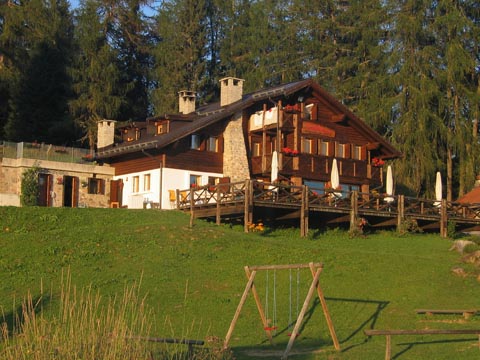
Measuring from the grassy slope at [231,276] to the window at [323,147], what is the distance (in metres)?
10.0

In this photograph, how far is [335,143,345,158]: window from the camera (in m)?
38.2

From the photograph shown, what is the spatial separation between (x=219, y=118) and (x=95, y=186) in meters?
7.37

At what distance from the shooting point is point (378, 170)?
3947 centimetres

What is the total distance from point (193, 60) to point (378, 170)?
1984 centimetres

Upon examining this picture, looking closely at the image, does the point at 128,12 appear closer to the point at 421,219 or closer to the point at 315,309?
the point at 421,219

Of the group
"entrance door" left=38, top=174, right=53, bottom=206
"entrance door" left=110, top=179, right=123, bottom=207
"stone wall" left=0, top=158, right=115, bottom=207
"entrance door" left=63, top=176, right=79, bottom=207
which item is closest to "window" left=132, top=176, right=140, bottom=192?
"entrance door" left=110, top=179, right=123, bottom=207

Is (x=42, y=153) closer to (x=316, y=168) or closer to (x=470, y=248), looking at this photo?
(x=316, y=168)

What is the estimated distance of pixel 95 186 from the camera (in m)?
37.2

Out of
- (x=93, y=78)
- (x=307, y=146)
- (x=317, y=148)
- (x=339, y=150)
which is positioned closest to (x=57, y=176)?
(x=307, y=146)

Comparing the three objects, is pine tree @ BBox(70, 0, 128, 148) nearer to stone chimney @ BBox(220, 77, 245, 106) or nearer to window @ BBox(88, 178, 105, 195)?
window @ BBox(88, 178, 105, 195)

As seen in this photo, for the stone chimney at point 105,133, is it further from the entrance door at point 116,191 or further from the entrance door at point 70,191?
the entrance door at point 70,191

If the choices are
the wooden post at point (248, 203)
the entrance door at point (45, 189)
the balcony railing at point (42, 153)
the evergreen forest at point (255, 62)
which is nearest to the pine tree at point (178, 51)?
the evergreen forest at point (255, 62)

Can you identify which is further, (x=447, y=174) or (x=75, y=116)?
(x=75, y=116)

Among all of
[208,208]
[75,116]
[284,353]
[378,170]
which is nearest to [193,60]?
[75,116]
